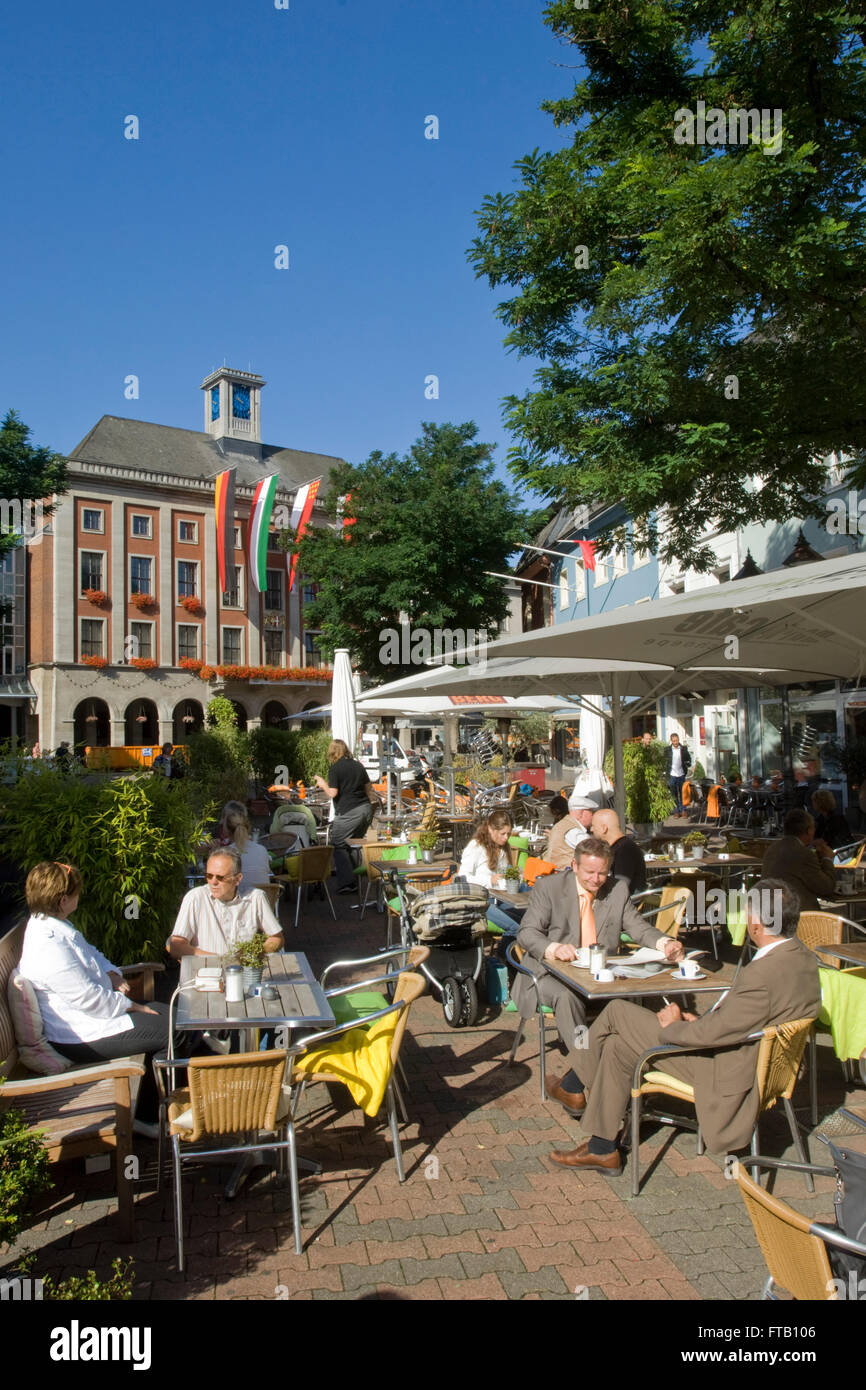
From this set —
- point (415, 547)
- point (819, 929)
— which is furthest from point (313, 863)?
point (415, 547)

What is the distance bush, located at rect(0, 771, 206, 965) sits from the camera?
645 centimetres

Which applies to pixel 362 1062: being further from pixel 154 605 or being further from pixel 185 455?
pixel 185 455

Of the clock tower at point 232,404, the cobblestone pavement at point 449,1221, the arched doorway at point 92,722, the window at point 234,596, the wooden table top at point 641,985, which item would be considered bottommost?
the cobblestone pavement at point 449,1221

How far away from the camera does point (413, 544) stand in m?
33.7

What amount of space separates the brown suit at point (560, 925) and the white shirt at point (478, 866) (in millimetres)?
1827

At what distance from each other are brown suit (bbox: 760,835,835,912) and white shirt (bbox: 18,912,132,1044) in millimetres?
4493

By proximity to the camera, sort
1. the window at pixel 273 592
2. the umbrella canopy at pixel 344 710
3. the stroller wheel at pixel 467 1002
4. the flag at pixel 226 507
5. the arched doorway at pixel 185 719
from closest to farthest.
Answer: the stroller wheel at pixel 467 1002 < the umbrella canopy at pixel 344 710 < the flag at pixel 226 507 < the arched doorway at pixel 185 719 < the window at pixel 273 592

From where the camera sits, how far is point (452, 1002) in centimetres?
664

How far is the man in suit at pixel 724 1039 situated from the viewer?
4.02m

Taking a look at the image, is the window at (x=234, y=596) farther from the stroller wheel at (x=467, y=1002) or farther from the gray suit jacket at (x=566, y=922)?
the gray suit jacket at (x=566, y=922)

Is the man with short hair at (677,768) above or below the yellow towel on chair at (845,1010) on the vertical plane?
above

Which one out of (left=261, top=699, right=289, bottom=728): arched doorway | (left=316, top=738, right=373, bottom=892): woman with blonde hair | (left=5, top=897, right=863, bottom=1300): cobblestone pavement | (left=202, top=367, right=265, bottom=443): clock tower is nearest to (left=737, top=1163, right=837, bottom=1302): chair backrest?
(left=5, top=897, right=863, bottom=1300): cobblestone pavement

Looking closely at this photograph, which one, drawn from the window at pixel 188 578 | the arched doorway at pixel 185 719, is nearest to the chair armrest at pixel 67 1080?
the arched doorway at pixel 185 719

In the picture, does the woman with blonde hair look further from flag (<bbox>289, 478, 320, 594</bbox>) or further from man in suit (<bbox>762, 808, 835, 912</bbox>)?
flag (<bbox>289, 478, 320, 594</bbox>)
